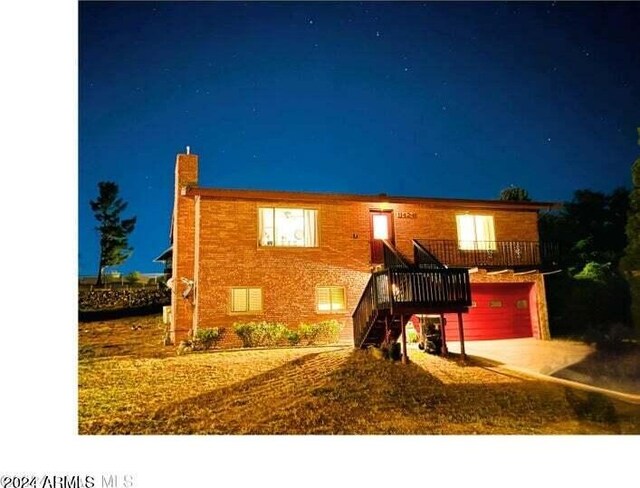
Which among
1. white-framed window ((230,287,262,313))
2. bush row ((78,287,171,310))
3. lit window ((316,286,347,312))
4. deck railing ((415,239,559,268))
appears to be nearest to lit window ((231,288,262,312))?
white-framed window ((230,287,262,313))

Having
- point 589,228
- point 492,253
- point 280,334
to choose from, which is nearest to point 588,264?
point 589,228

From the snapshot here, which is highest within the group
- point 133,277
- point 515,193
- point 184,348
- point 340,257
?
point 515,193

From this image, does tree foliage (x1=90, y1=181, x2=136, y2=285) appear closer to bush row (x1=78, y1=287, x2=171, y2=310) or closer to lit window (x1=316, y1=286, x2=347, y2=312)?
bush row (x1=78, y1=287, x2=171, y2=310)

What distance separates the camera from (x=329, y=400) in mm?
6414

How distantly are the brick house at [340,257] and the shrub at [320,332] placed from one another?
21 centimetres

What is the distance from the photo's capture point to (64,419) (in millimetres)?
6289

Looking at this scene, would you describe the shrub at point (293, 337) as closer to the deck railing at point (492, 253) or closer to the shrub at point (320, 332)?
the shrub at point (320, 332)

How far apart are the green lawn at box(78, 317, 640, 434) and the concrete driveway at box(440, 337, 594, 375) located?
41.2 inches

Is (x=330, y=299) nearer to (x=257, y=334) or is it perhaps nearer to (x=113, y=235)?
(x=257, y=334)

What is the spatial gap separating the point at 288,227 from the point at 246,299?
1775mm

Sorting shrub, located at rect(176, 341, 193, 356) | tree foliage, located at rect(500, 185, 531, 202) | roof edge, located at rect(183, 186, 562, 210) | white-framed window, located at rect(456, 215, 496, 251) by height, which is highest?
tree foliage, located at rect(500, 185, 531, 202)

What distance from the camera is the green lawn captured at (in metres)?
6.02

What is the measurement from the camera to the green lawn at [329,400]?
237 inches
